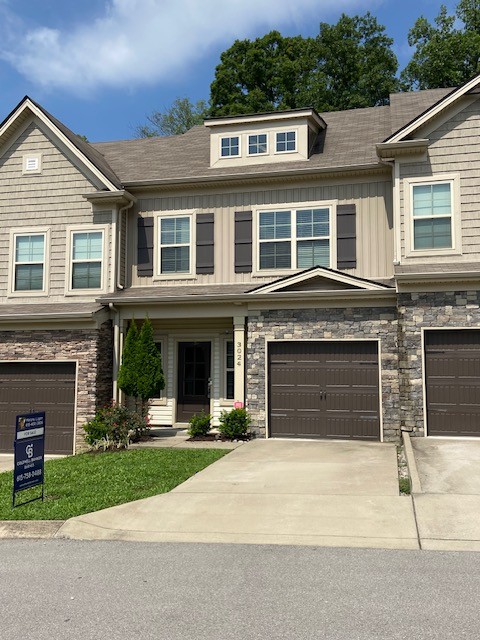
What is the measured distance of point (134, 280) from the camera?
1647 cm

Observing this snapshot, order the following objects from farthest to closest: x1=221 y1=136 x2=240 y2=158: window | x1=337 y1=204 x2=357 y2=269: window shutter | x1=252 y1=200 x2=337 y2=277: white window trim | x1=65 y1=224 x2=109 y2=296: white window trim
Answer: x1=221 y1=136 x2=240 y2=158: window, x1=65 y1=224 x2=109 y2=296: white window trim, x1=252 y1=200 x2=337 y2=277: white window trim, x1=337 y1=204 x2=357 y2=269: window shutter

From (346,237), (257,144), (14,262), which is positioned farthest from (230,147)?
(14,262)

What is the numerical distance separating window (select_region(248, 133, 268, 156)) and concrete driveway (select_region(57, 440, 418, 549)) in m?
9.51

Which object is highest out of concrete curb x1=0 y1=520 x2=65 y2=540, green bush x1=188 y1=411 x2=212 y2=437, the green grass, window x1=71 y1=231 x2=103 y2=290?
window x1=71 y1=231 x2=103 y2=290

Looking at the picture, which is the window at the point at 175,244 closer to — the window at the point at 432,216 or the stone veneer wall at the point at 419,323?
the window at the point at 432,216

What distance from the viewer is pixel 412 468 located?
9289mm

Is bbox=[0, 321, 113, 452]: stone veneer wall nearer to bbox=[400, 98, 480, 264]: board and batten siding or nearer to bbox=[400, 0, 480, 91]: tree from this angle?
bbox=[400, 98, 480, 264]: board and batten siding

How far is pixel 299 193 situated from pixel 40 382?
845cm

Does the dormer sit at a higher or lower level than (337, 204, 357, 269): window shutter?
higher

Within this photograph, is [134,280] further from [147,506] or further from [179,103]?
[179,103]

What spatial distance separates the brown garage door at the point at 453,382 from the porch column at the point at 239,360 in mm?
4399

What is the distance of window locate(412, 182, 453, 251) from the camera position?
13.4 m

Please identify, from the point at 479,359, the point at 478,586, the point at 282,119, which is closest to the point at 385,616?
the point at 478,586

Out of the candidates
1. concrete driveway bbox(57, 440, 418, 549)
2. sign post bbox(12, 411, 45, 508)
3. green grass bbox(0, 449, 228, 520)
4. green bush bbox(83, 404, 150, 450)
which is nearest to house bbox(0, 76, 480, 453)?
green bush bbox(83, 404, 150, 450)
